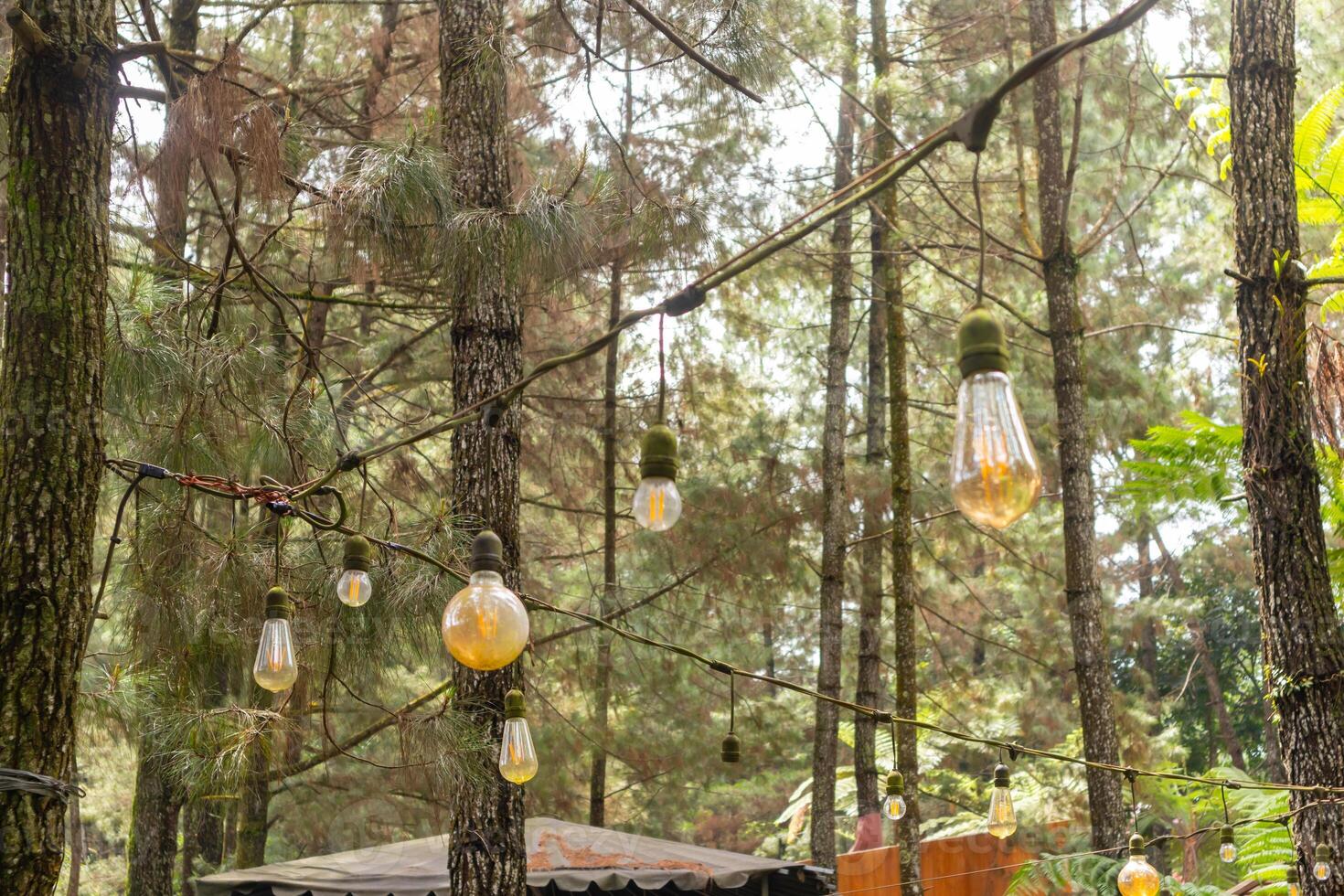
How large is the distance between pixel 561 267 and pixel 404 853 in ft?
14.5

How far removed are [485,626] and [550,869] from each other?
19.0 feet

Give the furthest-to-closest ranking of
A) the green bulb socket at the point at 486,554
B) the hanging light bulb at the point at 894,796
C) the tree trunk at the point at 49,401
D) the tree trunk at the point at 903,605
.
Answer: the tree trunk at the point at 903,605
the hanging light bulb at the point at 894,796
the tree trunk at the point at 49,401
the green bulb socket at the point at 486,554

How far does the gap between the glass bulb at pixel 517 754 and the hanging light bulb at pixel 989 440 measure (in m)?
1.27

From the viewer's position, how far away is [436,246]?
15.0ft

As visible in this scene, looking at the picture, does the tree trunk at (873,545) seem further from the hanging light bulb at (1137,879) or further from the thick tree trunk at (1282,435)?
the hanging light bulb at (1137,879)

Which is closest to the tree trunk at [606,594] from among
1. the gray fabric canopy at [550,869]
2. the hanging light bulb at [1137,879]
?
the gray fabric canopy at [550,869]

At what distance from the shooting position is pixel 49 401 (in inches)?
111

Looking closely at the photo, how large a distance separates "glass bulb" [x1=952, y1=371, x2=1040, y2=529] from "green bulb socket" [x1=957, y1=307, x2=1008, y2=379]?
0.01 meters

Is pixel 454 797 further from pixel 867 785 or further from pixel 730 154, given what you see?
pixel 730 154

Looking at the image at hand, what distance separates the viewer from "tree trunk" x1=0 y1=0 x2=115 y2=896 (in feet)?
8.67

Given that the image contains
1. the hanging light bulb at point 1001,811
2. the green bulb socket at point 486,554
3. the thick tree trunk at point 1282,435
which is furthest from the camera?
the thick tree trunk at point 1282,435

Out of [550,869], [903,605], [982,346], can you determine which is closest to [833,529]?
[903,605]

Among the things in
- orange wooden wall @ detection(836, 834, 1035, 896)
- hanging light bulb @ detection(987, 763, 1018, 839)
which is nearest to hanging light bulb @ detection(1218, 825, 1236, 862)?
hanging light bulb @ detection(987, 763, 1018, 839)

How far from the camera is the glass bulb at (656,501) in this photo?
6.23 feet
